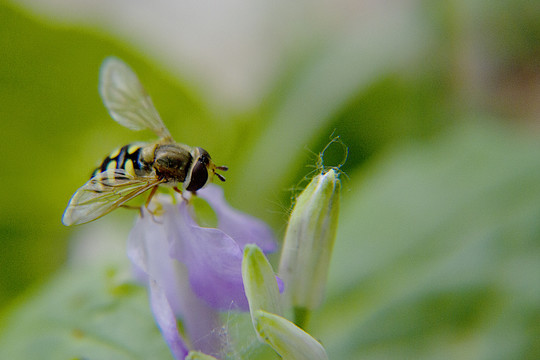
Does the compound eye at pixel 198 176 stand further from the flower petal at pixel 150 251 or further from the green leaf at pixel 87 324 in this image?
the green leaf at pixel 87 324

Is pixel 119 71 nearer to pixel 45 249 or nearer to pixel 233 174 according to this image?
pixel 233 174

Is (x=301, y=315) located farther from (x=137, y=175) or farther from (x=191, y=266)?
(x=137, y=175)

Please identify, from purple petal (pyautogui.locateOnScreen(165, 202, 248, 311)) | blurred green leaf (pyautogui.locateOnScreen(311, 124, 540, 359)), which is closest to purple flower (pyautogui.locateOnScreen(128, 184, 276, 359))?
purple petal (pyautogui.locateOnScreen(165, 202, 248, 311))

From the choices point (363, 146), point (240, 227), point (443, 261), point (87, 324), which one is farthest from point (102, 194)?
point (363, 146)

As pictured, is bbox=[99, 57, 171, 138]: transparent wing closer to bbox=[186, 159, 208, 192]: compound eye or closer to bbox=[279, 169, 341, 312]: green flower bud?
bbox=[186, 159, 208, 192]: compound eye

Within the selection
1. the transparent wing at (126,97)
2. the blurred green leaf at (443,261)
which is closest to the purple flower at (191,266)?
the transparent wing at (126,97)
